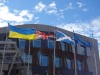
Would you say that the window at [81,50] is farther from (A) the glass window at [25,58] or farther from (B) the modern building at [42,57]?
(A) the glass window at [25,58]

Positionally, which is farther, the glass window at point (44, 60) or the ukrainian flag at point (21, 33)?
the glass window at point (44, 60)

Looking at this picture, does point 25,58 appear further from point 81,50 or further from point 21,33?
point 21,33

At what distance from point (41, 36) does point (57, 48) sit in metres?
15.1

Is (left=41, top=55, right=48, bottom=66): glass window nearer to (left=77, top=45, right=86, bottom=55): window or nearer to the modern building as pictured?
the modern building

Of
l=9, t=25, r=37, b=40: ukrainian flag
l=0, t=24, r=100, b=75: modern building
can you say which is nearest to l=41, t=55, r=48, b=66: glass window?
l=0, t=24, r=100, b=75: modern building

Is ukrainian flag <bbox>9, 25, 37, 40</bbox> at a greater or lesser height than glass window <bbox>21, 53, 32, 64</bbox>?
greater

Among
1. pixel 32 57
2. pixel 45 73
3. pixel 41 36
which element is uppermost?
pixel 41 36

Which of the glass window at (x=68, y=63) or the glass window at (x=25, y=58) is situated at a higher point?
the glass window at (x=25, y=58)

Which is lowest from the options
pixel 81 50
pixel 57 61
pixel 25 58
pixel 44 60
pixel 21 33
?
pixel 57 61

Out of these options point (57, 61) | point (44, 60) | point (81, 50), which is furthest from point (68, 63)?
point (81, 50)

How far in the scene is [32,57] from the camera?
4822 cm

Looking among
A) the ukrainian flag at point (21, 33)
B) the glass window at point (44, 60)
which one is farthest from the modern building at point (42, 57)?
the ukrainian flag at point (21, 33)

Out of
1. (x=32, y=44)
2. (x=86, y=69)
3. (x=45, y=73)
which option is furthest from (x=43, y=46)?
(x=86, y=69)

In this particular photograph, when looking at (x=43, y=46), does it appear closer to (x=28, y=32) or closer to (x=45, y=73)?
(x=45, y=73)
